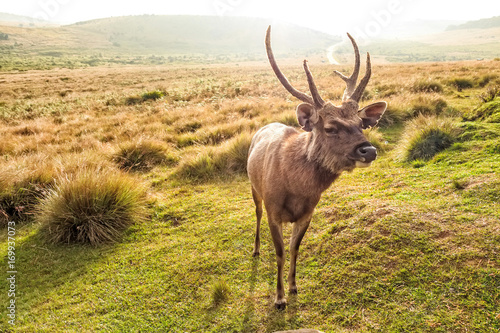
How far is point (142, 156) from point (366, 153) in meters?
7.07

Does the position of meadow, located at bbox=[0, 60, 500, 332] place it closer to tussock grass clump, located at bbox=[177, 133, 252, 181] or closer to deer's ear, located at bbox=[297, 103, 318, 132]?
tussock grass clump, located at bbox=[177, 133, 252, 181]

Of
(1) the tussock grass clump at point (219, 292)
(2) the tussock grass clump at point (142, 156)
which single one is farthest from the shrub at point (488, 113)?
(2) the tussock grass clump at point (142, 156)

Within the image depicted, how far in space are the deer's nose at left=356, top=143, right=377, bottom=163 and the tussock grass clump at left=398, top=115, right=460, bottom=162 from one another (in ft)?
13.3

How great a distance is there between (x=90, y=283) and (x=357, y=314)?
358 centimetres

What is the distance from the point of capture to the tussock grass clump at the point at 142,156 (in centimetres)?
812

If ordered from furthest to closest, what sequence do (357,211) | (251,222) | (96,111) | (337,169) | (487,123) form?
(96,111) → (487,123) → (251,222) → (357,211) → (337,169)

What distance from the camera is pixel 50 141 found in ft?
34.8

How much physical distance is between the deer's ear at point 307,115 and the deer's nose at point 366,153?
1.93 feet

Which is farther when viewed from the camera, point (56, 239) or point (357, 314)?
point (56, 239)

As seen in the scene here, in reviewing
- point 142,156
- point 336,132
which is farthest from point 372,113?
point 142,156

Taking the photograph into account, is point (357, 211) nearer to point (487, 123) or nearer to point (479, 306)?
point (479, 306)

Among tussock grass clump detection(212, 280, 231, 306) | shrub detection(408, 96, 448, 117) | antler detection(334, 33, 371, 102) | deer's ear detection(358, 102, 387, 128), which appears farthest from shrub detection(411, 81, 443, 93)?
tussock grass clump detection(212, 280, 231, 306)

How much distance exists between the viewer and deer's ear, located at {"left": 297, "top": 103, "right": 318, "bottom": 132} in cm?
316

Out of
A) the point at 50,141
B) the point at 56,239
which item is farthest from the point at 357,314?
Result: the point at 50,141
